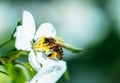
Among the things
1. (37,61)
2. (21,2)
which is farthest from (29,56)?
(21,2)

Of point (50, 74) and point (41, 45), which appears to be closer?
point (50, 74)

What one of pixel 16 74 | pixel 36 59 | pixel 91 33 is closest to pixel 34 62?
pixel 36 59

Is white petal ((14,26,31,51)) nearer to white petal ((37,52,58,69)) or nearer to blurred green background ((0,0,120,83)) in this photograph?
white petal ((37,52,58,69))

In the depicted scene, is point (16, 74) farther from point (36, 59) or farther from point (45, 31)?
point (45, 31)

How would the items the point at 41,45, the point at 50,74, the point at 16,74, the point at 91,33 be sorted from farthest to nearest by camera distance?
the point at 91,33 → the point at 41,45 → the point at 50,74 → the point at 16,74

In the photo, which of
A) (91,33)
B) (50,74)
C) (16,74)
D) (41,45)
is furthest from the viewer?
(91,33)

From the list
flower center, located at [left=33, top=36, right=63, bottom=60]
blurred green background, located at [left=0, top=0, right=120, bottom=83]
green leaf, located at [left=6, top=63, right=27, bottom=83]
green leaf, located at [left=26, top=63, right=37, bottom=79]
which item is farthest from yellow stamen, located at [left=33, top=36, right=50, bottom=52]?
blurred green background, located at [left=0, top=0, right=120, bottom=83]

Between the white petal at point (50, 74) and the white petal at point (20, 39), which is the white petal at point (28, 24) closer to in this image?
the white petal at point (20, 39)

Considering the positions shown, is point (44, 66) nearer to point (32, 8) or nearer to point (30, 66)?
point (30, 66)

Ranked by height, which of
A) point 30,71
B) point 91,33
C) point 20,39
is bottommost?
point 91,33
